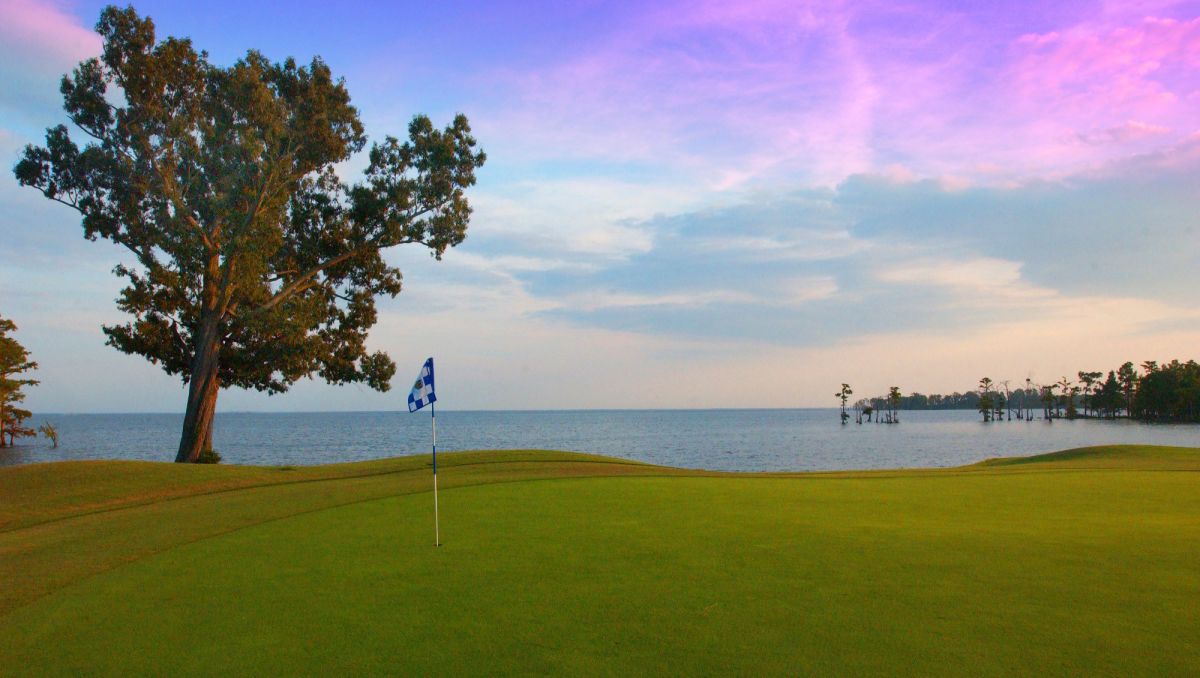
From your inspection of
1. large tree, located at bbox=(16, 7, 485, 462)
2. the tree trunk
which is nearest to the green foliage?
large tree, located at bbox=(16, 7, 485, 462)

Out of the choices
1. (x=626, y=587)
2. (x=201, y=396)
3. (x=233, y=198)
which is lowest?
(x=626, y=587)

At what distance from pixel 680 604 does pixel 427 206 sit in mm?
28142

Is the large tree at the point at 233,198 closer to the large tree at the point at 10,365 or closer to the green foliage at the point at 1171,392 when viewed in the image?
the large tree at the point at 10,365

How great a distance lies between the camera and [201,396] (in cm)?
2888

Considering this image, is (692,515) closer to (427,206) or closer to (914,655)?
(914,655)

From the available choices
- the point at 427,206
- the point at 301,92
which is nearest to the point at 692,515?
the point at 427,206

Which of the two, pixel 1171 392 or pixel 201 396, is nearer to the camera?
pixel 201 396

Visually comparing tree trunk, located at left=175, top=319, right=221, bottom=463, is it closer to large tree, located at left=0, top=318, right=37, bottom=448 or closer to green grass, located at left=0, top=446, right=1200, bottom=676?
green grass, located at left=0, top=446, right=1200, bottom=676

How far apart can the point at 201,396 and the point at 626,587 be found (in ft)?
89.0

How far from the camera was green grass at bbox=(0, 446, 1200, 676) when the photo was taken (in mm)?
5387

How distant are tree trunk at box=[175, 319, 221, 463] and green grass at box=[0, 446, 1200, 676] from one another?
15818mm

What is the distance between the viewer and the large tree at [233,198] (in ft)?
90.4

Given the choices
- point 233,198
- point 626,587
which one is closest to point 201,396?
point 233,198

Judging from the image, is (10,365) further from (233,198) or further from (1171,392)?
(1171,392)
